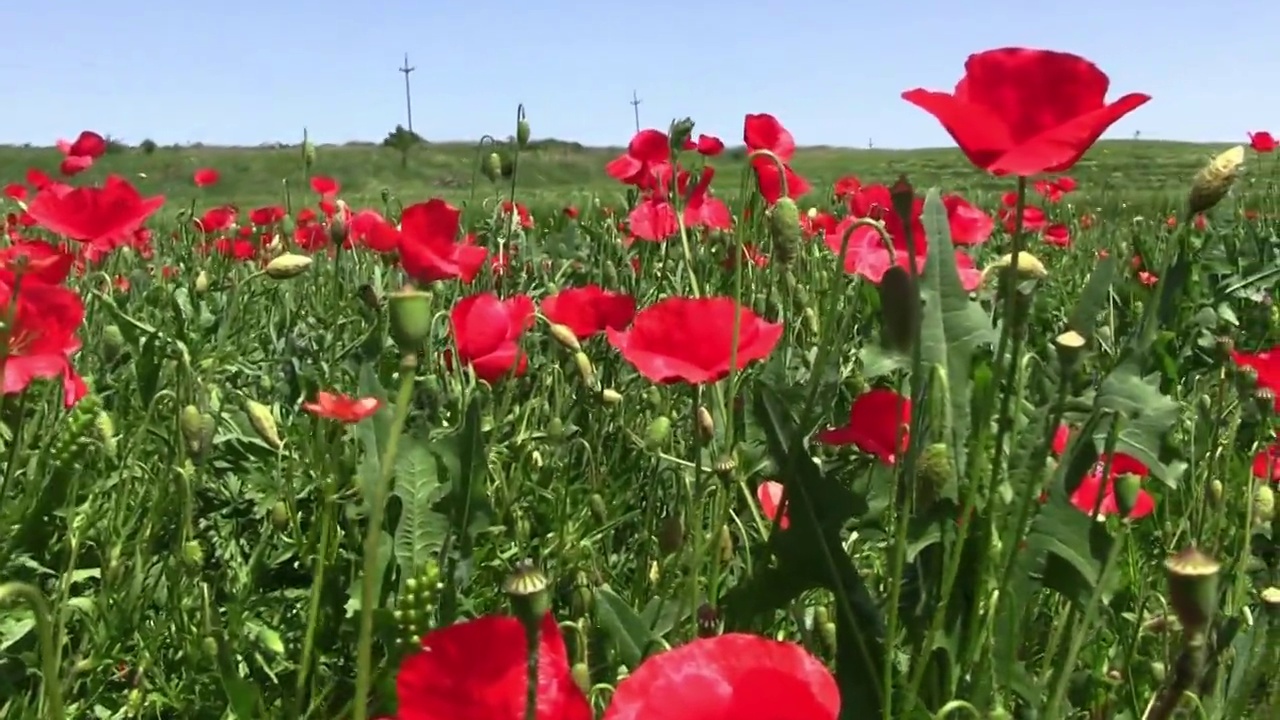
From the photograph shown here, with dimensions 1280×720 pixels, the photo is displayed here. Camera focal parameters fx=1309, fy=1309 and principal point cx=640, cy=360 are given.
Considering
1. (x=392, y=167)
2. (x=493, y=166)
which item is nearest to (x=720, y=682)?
(x=493, y=166)

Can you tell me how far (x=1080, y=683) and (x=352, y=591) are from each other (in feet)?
2.91

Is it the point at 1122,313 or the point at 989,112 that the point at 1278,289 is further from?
the point at 989,112

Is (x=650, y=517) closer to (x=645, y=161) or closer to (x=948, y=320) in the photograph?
(x=948, y=320)

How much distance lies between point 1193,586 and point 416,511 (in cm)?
111

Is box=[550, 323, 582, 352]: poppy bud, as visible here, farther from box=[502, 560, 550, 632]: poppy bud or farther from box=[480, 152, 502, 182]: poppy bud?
box=[502, 560, 550, 632]: poppy bud

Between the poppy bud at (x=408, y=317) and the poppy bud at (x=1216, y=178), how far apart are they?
68cm

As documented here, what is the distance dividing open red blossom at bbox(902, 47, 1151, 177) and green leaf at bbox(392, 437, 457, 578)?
0.88 m

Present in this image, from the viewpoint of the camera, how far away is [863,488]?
5.38ft

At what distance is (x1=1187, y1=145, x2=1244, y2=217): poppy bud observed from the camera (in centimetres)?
112

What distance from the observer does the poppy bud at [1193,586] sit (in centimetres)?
83

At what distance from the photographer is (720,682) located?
77 centimetres

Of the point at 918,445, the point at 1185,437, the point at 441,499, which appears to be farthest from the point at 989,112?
the point at 1185,437

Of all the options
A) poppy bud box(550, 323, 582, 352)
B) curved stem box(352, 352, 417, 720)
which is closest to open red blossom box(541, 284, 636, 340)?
poppy bud box(550, 323, 582, 352)

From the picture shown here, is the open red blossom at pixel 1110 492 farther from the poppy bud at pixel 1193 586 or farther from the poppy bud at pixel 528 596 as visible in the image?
the poppy bud at pixel 528 596
